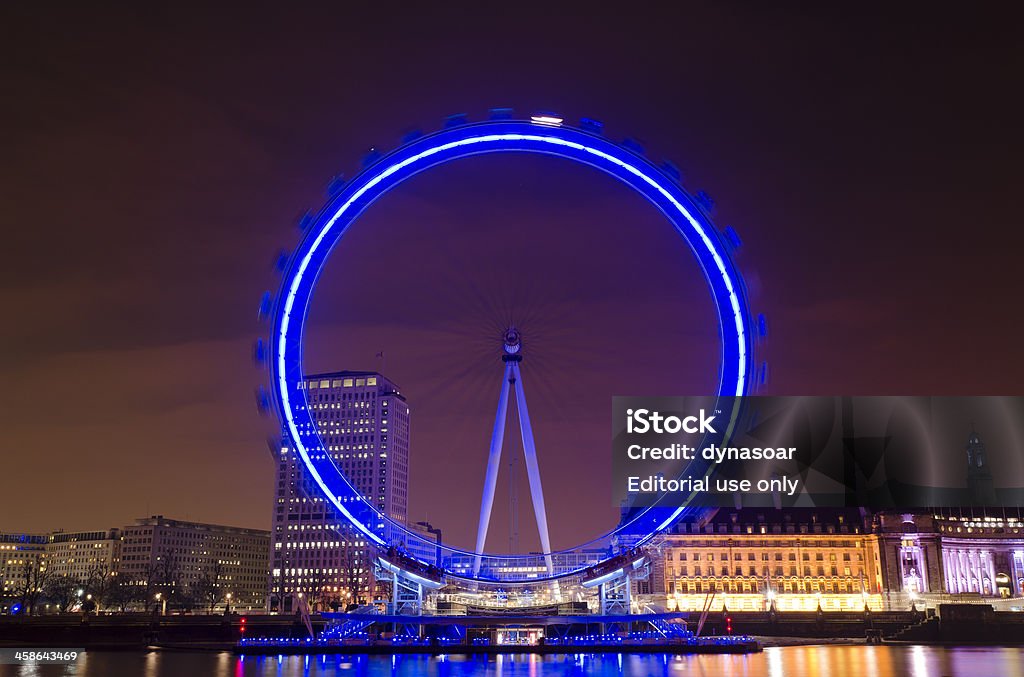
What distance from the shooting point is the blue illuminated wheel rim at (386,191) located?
48000mm

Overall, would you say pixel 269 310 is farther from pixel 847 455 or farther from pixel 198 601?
pixel 198 601

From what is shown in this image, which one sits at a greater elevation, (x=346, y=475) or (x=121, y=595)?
(x=346, y=475)

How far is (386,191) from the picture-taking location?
A: 161 ft

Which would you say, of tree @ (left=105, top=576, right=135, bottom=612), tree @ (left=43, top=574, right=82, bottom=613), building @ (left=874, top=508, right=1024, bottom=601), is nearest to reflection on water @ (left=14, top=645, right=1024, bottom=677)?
building @ (left=874, top=508, right=1024, bottom=601)

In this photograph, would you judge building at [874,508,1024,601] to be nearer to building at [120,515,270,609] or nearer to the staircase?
the staircase

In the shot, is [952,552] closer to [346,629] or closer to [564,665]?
[346,629]

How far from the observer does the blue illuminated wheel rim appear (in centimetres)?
4800

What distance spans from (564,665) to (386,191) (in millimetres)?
23872

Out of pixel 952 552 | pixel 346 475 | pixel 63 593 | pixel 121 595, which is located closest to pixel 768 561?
pixel 952 552

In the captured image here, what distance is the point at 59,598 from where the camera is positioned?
A: 132250mm

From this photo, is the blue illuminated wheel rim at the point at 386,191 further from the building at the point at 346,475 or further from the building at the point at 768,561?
the building at the point at 346,475

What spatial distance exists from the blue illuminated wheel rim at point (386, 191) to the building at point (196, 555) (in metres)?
132

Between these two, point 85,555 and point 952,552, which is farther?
point 85,555

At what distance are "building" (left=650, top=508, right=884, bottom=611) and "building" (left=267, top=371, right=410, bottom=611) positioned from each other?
56.4m
